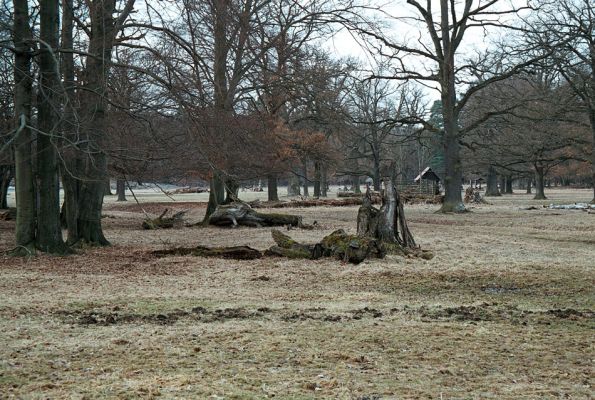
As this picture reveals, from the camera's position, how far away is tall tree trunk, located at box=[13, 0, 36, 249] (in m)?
11.7

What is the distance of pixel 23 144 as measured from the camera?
11703mm

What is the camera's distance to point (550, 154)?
147 feet

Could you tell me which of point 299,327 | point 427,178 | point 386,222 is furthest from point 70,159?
point 427,178

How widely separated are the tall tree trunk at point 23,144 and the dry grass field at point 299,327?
101cm

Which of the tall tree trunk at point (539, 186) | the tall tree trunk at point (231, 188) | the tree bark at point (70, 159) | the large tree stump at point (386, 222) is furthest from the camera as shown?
the tall tree trunk at point (539, 186)

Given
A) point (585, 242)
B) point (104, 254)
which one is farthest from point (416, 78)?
point (104, 254)

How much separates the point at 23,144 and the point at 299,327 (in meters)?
7.66

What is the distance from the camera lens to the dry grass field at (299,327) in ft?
14.5

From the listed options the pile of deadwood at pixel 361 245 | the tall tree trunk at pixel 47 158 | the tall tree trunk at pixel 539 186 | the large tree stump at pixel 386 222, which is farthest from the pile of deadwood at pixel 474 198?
the tall tree trunk at pixel 47 158

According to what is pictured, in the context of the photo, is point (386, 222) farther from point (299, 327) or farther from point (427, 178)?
point (427, 178)

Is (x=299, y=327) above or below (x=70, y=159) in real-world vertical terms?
below

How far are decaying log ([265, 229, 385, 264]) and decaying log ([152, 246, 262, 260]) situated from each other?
397 millimetres

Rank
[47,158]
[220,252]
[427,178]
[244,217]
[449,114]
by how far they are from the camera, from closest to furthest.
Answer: [47,158] → [220,252] → [244,217] → [449,114] → [427,178]

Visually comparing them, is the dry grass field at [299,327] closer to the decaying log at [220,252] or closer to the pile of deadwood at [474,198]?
the decaying log at [220,252]
